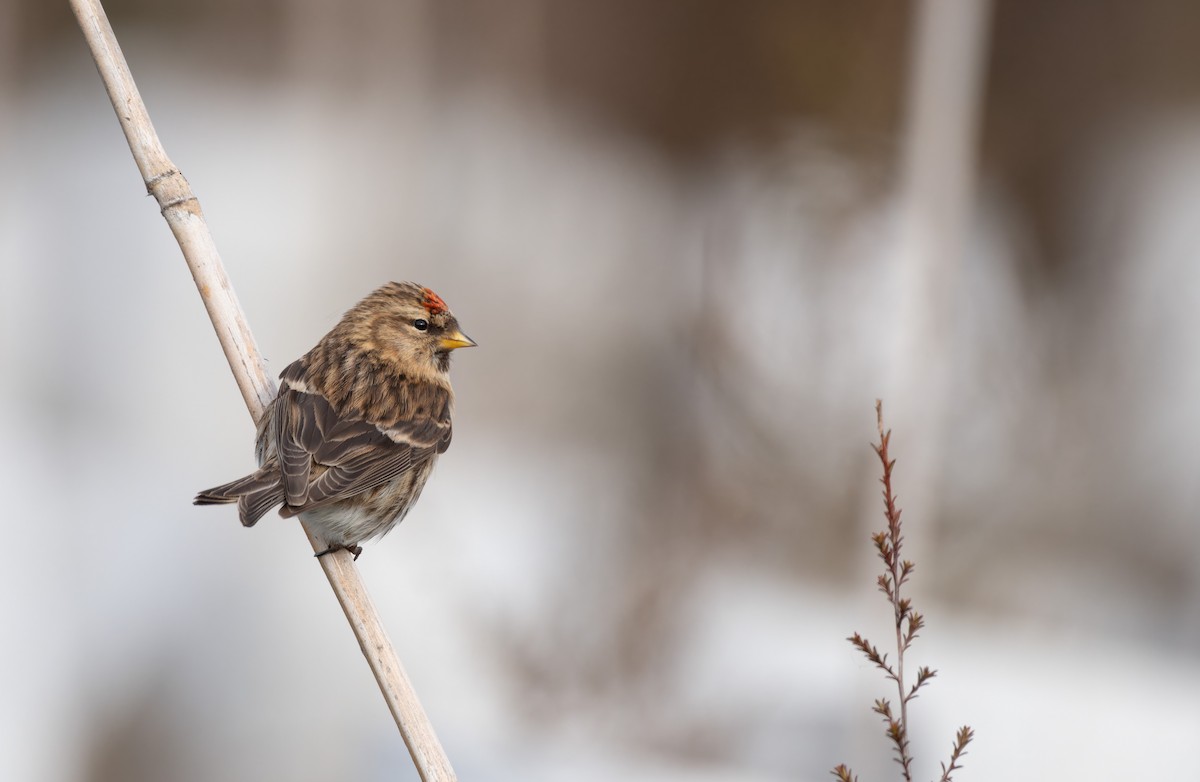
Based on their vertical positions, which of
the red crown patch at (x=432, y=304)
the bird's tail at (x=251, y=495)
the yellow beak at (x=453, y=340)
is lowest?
the bird's tail at (x=251, y=495)

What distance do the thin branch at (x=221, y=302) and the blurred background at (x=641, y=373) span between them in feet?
6.95

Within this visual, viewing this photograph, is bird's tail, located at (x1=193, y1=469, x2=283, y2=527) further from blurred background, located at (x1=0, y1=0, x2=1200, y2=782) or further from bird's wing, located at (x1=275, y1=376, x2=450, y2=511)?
blurred background, located at (x1=0, y1=0, x2=1200, y2=782)

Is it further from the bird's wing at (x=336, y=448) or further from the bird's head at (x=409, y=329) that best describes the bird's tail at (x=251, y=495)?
the bird's head at (x=409, y=329)

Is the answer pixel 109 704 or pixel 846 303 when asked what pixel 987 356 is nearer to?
pixel 846 303

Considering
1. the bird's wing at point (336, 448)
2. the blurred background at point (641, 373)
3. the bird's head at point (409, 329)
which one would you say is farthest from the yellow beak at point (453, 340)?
the blurred background at point (641, 373)

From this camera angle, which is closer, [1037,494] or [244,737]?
[244,737]

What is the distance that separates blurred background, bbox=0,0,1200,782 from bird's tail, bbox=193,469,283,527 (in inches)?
77.6

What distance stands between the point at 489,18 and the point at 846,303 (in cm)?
150

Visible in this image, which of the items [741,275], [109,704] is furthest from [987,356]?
[109,704]

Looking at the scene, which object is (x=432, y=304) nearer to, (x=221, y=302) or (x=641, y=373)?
(x=221, y=302)

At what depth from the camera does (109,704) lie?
3.82 meters

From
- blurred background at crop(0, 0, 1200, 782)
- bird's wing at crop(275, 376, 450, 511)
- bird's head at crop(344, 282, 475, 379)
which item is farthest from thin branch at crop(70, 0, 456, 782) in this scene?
blurred background at crop(0, 0, 1200, 782)

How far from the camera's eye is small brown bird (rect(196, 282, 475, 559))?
5.79ft

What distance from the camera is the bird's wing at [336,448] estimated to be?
1769mm
